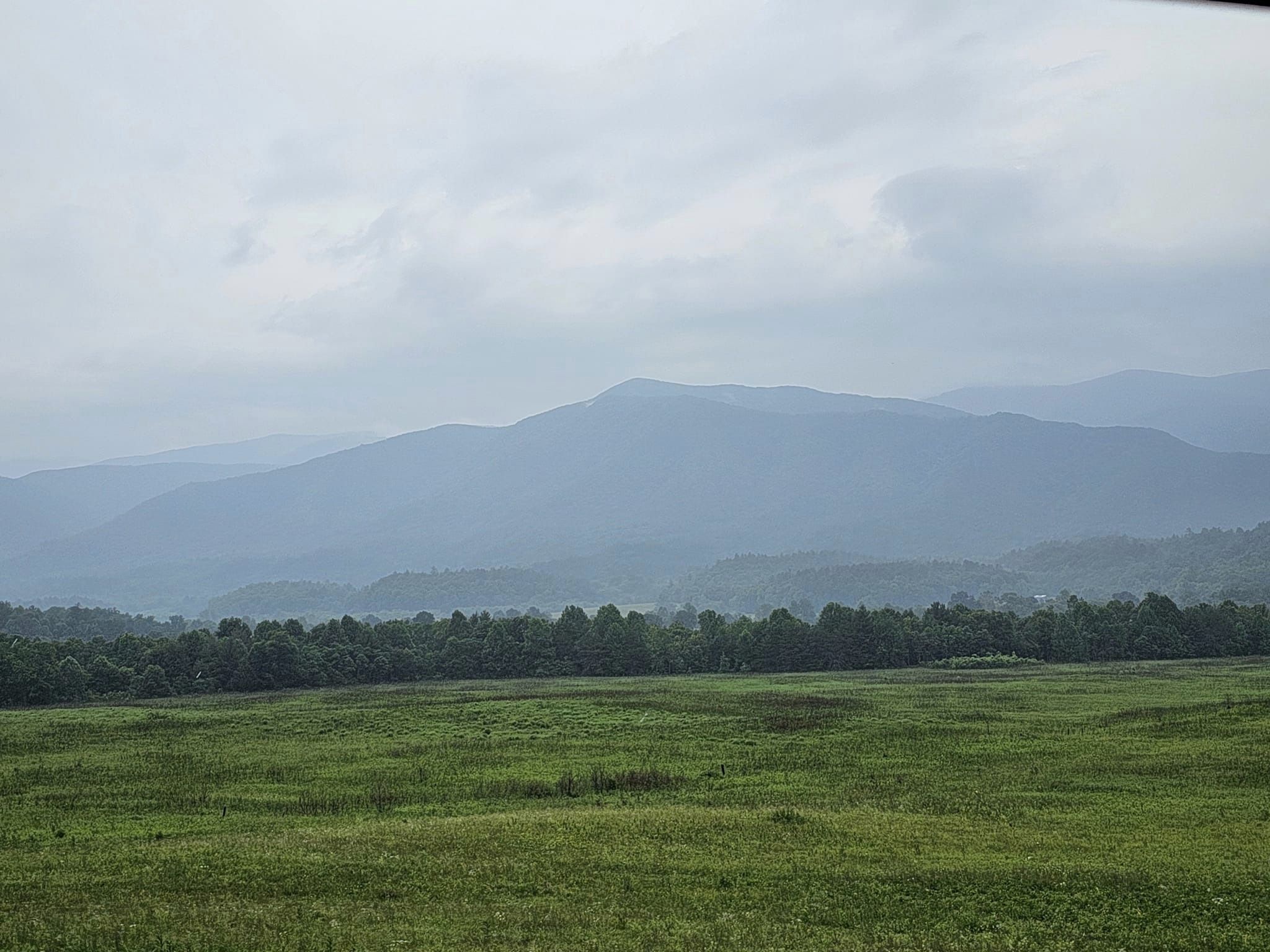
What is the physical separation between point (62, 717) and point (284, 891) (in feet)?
161

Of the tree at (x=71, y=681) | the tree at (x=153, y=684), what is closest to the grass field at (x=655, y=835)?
the tree at (x=71, y=681)

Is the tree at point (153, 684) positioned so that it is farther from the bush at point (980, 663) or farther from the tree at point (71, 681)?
the bush at point (980, 663)

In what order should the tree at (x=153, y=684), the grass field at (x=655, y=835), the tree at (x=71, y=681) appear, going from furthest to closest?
the tree at (x=153, y=684), the tree at (x=71, y=681), the grass field at (x=655, y=835)

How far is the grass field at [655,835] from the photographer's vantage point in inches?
698

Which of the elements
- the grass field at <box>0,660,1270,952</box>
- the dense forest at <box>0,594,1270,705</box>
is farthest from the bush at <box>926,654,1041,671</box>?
the grass field at <box>0,660,1270,952</box>

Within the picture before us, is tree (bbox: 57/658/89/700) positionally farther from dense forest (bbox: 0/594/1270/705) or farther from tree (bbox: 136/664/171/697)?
dense forest (bbox: 0/594/1270/705)

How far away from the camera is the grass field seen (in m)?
17.7

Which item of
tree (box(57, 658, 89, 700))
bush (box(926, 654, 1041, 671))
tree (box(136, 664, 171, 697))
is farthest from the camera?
bush (box(926, 654, 1041, 671))

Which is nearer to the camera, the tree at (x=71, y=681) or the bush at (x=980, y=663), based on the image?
the tree at (x=71, y=681)

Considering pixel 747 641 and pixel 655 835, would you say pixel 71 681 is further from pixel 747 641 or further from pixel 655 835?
pixel 655 835

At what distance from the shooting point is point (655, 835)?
24422 mm

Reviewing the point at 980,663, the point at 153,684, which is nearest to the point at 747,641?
the point at 980,663

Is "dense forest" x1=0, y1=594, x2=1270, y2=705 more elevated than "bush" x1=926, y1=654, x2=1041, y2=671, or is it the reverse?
"dense forest" x1=0, y1=594, x2=1270, y2=705

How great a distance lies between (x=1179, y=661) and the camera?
90.2m
